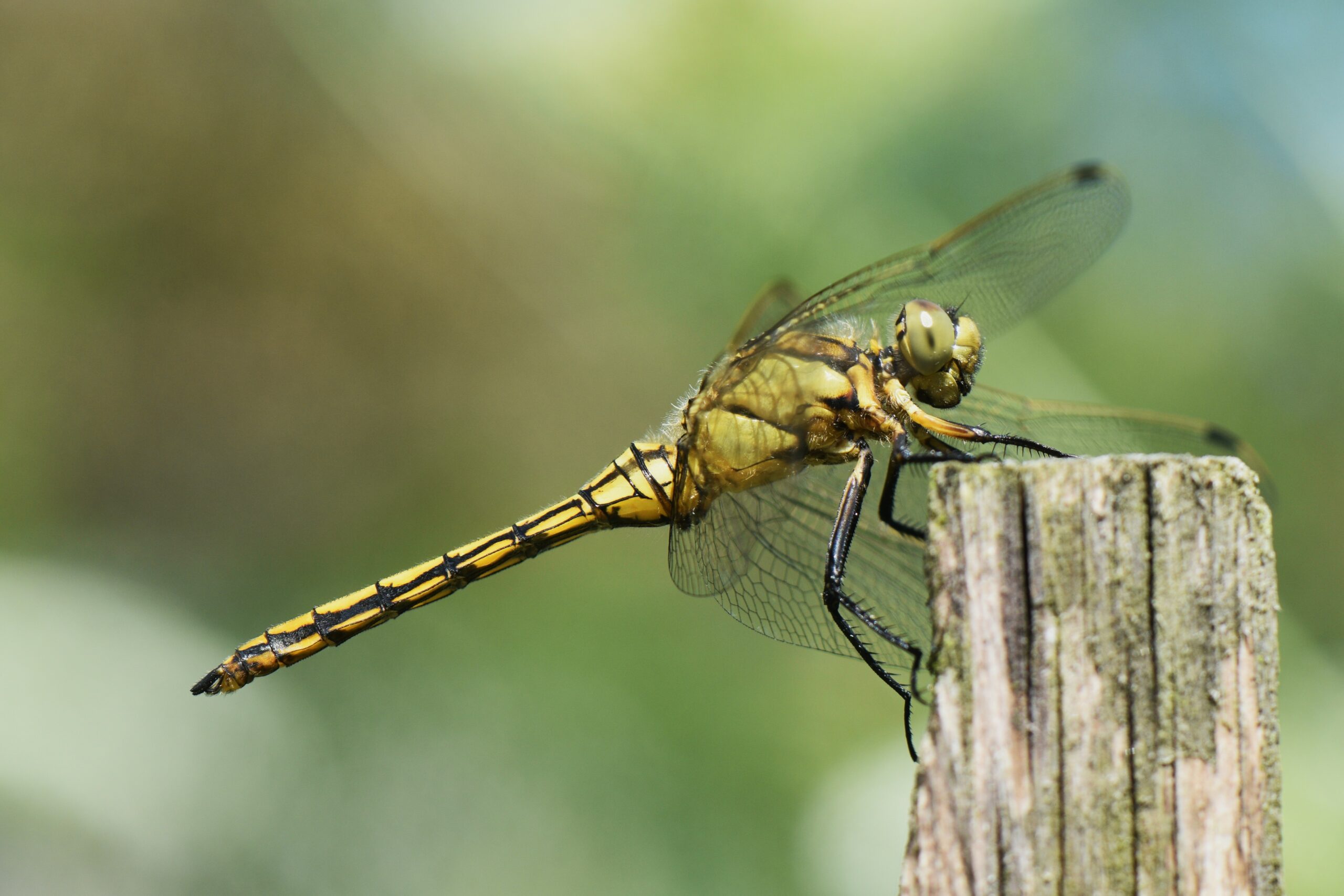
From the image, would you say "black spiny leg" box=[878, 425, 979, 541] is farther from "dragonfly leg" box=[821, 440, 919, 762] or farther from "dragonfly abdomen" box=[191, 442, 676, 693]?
"dragonfly abdomen" box=[191, 442, 676, 693]

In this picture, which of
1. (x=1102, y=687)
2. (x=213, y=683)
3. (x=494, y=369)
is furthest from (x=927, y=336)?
(x=494, y=369)

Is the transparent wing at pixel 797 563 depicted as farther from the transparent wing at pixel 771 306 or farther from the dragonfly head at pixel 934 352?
the transparent wing at pixel 771 306

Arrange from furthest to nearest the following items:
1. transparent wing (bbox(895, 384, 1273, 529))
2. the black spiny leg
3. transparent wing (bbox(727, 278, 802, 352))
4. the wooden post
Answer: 1. transparent wing (bbox(727, 278, 802, 352))
2. transparent wing (bbox(895, 384, 1273, 529))
3. the black spiny leg
4. the wooden post

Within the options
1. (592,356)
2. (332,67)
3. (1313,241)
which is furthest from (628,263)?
(1313,241)

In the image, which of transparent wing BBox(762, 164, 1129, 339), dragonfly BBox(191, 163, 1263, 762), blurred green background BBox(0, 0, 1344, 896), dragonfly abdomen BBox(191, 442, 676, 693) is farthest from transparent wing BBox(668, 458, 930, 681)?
blurred green background BBox(0, 0, 1344, 896)

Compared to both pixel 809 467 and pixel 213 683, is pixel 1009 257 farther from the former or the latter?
pixel 213 683

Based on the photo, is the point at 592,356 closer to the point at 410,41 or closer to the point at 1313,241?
the point at 410,41

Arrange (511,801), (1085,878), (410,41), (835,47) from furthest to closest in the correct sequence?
1. (410,41)
2. (835,47)
3. (511,801)
4. (1085,878)
